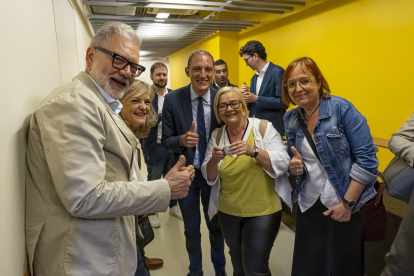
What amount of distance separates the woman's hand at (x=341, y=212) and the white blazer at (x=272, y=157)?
0.29 meters

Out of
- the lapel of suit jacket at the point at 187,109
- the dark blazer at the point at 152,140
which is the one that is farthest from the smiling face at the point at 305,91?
the dark blazer at the point at 152,140

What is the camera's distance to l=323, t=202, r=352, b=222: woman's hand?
1.57 m

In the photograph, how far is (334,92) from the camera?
4227 millimetres

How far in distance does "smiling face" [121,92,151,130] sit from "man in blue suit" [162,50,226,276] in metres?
0.30

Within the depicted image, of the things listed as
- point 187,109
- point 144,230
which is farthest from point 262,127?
point 144,230

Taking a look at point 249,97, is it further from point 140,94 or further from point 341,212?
point 341,212

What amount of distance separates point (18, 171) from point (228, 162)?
1.19m

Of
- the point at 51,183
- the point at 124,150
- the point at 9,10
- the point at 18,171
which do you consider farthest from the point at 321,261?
the point at 9,10

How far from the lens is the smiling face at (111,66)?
1.19 metres

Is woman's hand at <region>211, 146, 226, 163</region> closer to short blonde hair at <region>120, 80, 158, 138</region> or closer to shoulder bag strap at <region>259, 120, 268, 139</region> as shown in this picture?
shoulder bag strap at <region>259, 120, 268, 139</region>

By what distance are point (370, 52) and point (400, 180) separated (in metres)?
3.06

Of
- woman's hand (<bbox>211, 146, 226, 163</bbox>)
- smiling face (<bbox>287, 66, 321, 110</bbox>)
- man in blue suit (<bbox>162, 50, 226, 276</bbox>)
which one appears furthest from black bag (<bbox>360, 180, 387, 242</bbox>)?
man in blue suit (<bbox>162, 50, 226, 276</bbox>)

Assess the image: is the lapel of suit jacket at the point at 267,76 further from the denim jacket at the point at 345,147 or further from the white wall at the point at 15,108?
the white wall at the point at 15,108

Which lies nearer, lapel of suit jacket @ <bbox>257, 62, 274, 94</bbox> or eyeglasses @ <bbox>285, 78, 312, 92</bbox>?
eyeglasses @ <bbox>285, 78, 312, 92</bbox>
